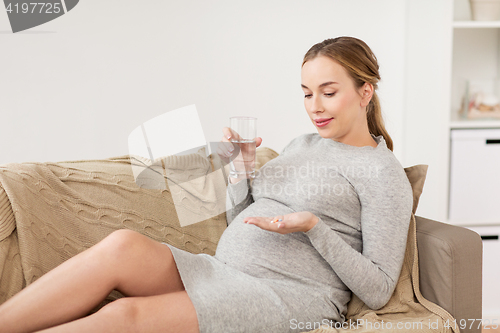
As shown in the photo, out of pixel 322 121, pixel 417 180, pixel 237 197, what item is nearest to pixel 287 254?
pixel 237 197

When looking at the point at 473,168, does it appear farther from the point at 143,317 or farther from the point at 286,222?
the point at 143,317

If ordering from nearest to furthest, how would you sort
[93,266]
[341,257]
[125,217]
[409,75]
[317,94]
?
[93,266], [341,257], [317,94], [125,217], [409,75]

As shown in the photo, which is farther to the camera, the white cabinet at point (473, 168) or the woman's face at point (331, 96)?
the white cabinet at point (473, 168)

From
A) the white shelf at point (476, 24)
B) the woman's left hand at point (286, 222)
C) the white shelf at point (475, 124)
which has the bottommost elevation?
the white shelf at point (475, 124)

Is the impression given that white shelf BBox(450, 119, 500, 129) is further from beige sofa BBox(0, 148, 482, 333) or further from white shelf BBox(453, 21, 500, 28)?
beige sofa BBox(0, 148, 482, 333)

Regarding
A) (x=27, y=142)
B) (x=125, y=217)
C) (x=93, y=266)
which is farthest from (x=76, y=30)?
(x=93, y=266)

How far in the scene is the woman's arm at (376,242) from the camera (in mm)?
1086

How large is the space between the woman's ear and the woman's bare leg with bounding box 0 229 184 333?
0.73 metres

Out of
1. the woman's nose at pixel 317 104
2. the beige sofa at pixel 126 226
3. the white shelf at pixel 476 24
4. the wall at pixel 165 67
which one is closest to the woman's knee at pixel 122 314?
the beige sofa at pixel 126 226

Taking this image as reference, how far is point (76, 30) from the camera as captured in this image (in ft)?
6.71

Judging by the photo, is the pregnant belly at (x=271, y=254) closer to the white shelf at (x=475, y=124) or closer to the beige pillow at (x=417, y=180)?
the beige pillow at (x=417, y=180)

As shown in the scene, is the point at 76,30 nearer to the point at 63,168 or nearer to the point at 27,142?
the point at 27,142

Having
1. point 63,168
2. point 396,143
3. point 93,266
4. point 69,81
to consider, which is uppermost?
point 69,81

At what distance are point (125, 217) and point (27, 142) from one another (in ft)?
3.26
